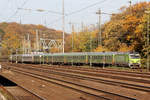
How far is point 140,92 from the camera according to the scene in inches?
481

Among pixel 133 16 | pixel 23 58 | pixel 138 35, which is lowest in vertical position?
pixel 23 58

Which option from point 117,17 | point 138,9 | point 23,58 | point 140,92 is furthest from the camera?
point 23,58

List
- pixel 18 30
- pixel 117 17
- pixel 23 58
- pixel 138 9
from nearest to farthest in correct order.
Result: pixel 138 9 → pixel 117 17 → pixel 23 58 → pixel 18 30

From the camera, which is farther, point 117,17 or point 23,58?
point 23,58

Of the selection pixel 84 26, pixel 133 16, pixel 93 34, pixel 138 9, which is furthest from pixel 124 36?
pixel 84 26

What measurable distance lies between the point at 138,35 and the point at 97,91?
103ft

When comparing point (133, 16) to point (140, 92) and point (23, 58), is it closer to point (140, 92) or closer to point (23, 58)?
point (23, 58)

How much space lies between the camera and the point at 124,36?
1997 inches

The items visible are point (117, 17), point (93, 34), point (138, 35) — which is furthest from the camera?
point (93, 34)

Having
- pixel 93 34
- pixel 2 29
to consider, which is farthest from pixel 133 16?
pixel 2 29

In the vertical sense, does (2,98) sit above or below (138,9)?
below

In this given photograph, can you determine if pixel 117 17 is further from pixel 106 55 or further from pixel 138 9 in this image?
pixel 106 55

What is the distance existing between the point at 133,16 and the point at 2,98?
41552 millimetres

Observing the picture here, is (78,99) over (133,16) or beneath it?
beneath
